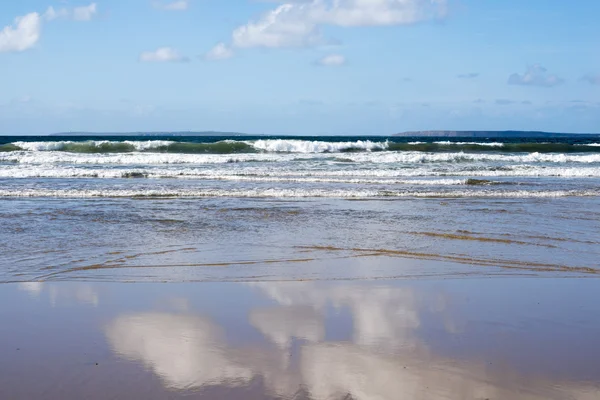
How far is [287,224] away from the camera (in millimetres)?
12023

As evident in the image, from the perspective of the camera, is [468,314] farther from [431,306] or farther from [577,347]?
[577,347]

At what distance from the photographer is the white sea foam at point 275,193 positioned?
1709cm

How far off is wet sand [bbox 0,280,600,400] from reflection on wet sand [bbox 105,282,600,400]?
14 millimetres

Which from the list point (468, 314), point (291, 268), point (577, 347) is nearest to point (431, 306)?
point (468, 314)

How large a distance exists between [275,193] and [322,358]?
1265 cm

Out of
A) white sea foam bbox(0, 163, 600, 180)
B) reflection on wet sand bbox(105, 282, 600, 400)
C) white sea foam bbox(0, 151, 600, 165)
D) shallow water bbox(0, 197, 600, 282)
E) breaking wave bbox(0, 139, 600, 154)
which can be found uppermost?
breaking wave bbox(0, 139, 600, 154)

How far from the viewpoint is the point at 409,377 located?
4.63 metres

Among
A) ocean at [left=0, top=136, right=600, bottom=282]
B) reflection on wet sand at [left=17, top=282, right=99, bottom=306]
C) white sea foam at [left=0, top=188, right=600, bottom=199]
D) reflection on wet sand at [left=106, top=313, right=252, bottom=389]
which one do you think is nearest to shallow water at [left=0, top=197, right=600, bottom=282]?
ocean at [left=0, top=136, right=600, bottom=282]

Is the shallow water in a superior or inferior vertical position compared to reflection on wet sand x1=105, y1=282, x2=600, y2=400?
superior

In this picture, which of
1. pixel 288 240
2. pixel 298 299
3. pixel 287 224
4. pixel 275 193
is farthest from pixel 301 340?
pixel 275 193

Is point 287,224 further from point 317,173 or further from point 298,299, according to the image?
point 317,173

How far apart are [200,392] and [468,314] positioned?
9.65 ft

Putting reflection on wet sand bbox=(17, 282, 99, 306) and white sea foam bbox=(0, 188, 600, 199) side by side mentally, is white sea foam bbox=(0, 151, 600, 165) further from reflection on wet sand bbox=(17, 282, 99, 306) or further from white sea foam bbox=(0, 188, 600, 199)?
reflection on wet sand bbox=(17, 282, 99, 306)

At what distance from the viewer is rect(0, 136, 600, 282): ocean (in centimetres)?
835
